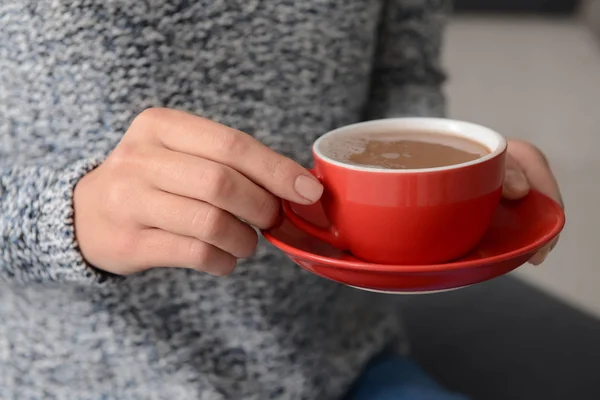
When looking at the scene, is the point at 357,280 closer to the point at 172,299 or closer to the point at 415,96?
the point at 172,299

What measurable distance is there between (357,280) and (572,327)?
522mm

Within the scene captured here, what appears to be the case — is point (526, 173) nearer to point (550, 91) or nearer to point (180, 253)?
point (180, 253)

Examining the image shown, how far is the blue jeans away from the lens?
0.74 metres

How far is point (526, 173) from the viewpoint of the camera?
2.06ft

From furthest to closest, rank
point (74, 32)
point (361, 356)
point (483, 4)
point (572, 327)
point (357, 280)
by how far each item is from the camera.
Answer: point (483, 4) < point (572, 327) < point (361, 356) < point (74, 32) < point (357, 280)

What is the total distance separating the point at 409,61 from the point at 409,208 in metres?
0.43

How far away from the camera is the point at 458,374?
0.87 metres

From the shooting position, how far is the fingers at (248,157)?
1.56 feet

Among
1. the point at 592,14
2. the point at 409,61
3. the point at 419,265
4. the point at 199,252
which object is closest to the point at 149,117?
the point at 199,252

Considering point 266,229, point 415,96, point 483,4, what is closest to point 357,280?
point 266,229

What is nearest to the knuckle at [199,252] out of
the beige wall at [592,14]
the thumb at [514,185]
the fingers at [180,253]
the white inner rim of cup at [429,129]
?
the fingers at [180,253]

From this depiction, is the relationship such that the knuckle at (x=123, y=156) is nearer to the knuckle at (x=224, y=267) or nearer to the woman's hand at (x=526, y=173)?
the knuckle at (x=224, y=267)

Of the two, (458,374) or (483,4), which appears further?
(483,4)

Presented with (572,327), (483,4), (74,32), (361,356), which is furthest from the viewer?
(483,4)
